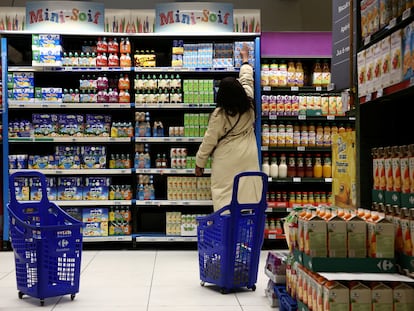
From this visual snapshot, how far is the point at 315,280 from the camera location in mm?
2615

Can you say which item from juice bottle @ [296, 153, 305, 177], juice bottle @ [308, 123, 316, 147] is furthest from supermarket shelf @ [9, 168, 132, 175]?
juice bottle @ [308, 123, 316, 147]

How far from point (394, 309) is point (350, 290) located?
201 mm

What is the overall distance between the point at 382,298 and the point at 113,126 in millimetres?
4733

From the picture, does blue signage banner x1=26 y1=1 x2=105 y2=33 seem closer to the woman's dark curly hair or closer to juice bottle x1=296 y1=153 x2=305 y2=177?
Result: the woman's dark curly hair

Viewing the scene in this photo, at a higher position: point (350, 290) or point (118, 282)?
point (350, 290)

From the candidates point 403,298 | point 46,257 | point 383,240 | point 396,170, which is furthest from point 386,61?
point 46,257

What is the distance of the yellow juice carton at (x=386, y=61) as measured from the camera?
8.55ft

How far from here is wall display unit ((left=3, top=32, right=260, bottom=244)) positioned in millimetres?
6535

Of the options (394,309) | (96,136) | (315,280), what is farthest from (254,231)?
(96,136)

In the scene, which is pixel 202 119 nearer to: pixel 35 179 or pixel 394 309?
pixel 35 179

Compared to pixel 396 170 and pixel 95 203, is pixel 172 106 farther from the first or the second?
pixel 396 170

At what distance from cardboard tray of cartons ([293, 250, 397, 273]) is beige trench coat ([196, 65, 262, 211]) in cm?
263

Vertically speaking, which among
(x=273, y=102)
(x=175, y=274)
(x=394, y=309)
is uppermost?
(x=273, y=102)

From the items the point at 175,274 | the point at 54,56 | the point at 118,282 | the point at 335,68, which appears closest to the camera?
the point at 335,68
